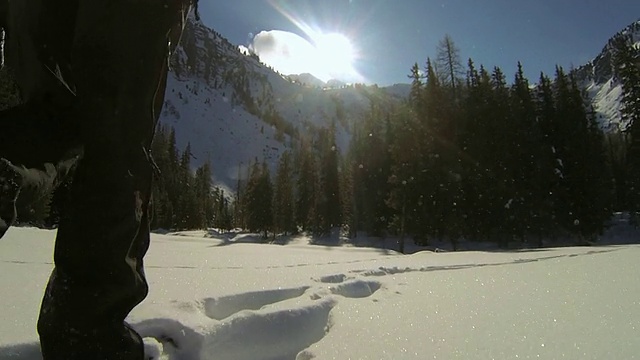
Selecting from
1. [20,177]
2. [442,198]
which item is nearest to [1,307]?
[20,177]

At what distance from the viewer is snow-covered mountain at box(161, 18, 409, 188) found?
10594cm

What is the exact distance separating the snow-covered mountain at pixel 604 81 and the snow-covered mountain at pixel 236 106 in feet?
185

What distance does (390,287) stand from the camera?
3.16 m

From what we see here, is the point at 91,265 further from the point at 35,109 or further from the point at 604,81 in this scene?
the point at 604,81

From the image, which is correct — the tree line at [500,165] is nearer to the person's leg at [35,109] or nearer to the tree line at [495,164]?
the tree line at [495,164]

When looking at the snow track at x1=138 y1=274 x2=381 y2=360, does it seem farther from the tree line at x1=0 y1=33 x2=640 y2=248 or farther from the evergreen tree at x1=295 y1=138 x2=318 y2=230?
the evergreen tree at x1=295 y1=138 x2=318 y2=230

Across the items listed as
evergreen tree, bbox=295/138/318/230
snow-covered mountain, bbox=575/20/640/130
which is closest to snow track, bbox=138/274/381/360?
evergreen tree, bbox=295/138/318/230

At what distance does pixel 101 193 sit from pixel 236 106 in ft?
419

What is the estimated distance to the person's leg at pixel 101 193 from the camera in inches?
40.7

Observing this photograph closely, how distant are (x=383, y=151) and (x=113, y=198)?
1259 inches

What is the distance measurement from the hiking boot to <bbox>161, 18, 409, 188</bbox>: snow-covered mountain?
3053 inches

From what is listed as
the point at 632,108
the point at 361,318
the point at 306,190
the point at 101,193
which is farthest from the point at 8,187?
the point at 306,190

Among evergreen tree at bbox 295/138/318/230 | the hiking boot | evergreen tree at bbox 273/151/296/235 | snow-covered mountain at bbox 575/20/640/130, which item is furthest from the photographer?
snow-covered mountain at bbox 575/20/640/130

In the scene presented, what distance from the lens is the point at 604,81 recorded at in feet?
437
